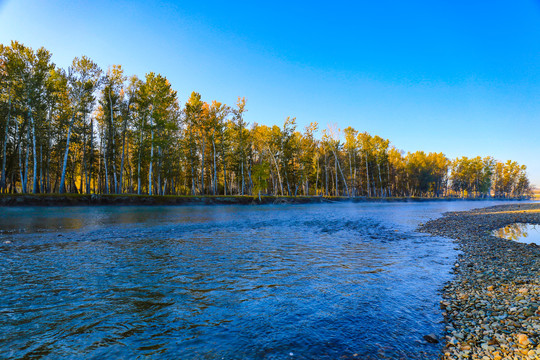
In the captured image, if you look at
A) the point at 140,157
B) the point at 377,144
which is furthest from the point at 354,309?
the point at 377,144

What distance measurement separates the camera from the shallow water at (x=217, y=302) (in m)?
4.33

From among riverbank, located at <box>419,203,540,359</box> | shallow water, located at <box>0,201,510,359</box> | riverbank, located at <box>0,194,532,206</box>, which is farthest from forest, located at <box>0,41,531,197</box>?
riverbank, located at <box>419,203,540,359</box>

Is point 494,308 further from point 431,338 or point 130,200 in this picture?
point 130,200

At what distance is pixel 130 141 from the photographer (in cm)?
5734

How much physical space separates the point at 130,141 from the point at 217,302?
59.9 m

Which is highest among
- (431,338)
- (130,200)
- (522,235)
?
(130,200)

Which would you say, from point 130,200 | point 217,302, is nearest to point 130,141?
point 130,200

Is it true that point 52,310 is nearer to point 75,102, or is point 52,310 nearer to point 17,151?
point 75,102

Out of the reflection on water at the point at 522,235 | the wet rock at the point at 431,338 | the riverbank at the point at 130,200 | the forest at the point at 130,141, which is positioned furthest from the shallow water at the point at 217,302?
the forest at the point at 130,141

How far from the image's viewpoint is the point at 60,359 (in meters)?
3.90

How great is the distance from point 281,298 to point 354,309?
5.59 feet

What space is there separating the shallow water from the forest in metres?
37.4

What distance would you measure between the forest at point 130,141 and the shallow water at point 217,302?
37.4 m

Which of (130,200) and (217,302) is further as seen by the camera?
(130,200)
